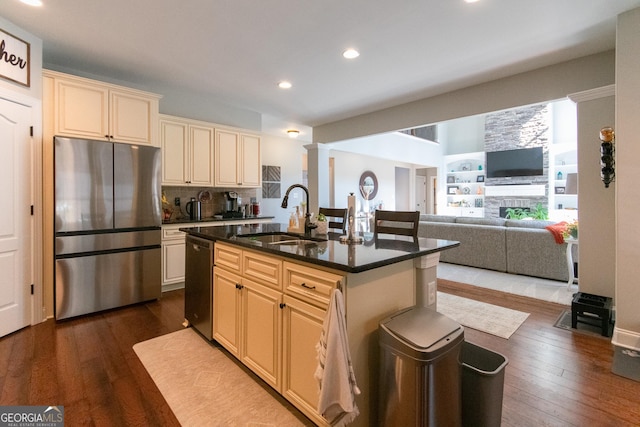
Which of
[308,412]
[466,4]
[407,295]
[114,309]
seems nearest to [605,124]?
[466,4]

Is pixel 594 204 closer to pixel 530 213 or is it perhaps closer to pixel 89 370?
pixel 89 370

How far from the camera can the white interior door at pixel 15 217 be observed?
2652mm

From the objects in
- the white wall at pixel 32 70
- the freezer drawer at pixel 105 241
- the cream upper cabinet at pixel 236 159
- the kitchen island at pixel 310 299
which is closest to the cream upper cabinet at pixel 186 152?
the cream upper cabinet at pixel 236 159

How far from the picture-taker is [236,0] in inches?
88.9

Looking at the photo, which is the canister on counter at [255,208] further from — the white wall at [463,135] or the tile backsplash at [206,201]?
the white wall at [463,135]

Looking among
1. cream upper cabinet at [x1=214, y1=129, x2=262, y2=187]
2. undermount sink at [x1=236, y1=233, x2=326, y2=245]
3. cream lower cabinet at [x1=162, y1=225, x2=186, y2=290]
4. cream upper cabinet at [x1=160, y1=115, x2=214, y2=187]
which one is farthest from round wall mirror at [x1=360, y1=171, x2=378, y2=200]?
undermount sink at [x1=236, y1=233, x2=326, y2=245]

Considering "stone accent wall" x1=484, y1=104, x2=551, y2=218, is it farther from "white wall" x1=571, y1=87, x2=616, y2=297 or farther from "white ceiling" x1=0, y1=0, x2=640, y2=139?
"white ceiling" x1=0, y1=0, x2=640, y2=139

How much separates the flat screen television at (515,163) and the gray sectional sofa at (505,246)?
4.50 m

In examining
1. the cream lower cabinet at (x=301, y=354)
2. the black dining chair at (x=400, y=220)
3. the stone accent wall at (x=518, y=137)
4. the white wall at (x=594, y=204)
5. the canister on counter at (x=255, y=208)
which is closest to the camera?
the cream lower cabinet at (x=301, y=354)

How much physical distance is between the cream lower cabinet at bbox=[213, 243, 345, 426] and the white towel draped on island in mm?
148

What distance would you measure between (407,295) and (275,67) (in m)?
2.87

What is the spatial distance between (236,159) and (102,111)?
1840 mm

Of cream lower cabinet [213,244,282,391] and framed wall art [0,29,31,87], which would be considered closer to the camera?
cream lower cabinet [213,244,282,391]

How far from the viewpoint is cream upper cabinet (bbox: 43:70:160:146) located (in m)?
3.03
